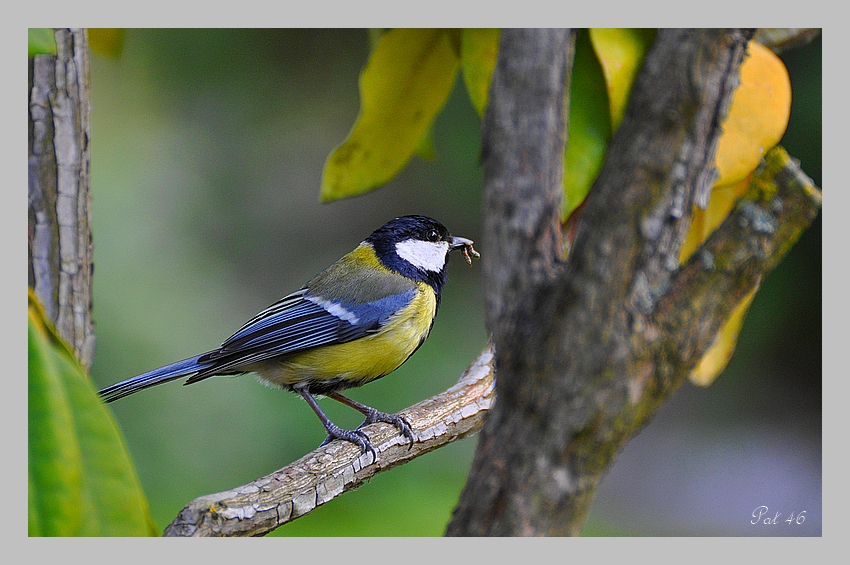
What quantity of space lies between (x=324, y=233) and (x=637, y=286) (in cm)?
66

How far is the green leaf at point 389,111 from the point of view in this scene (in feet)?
4.48

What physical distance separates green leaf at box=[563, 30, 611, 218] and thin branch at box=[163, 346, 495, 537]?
0.41 metres

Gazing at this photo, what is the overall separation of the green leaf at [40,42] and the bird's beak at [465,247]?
76 cm

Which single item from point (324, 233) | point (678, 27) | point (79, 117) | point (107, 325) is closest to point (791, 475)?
point (678, 27)

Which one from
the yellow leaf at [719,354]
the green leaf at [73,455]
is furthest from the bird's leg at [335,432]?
the yellow leaf at [719,354]

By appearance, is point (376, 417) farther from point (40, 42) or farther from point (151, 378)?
point (40, 42)

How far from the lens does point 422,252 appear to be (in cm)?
133

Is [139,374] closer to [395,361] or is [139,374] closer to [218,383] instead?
[218,383]

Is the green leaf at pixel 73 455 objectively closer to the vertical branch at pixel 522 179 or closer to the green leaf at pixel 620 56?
the vertical branch at pixel 522 179

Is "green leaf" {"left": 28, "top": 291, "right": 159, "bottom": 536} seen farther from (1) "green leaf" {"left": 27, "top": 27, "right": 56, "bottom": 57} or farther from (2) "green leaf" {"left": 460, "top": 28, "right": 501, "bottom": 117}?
(2) "green leaf" {"left": 460, "top": 28, "right": 501, "bottom": 117}

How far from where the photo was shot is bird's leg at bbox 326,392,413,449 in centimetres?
121

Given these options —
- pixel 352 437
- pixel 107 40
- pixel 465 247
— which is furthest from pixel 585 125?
pixel 107 40
